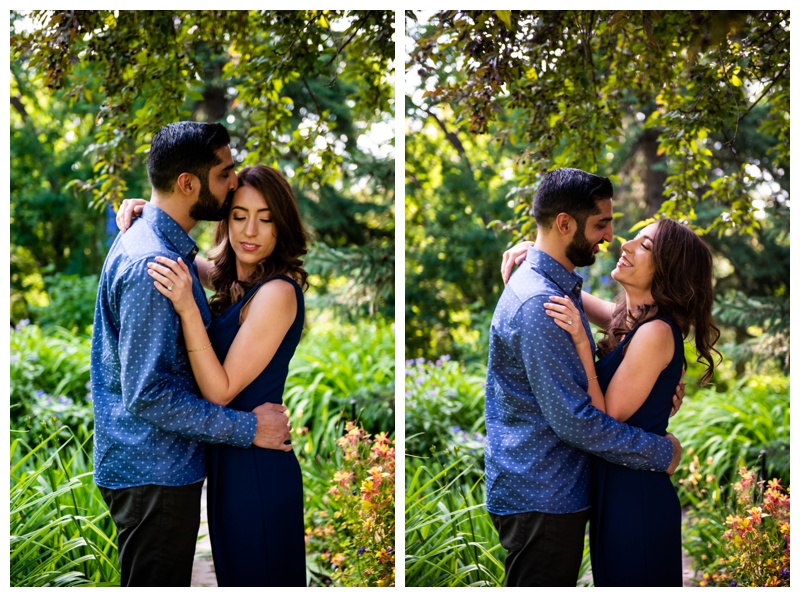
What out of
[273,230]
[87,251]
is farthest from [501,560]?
[87,251]

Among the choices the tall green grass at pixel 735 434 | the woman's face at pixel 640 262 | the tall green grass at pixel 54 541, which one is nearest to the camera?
the woman's face at pixel 640 262

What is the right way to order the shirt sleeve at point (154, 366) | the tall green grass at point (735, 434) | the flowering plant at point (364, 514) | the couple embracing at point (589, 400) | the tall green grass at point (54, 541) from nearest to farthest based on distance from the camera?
the shirt sleeve at point (154, 366) → the couple embracing at point (589, 400) → the tall green grass at point (54, 541) → the flowering plant at point (364, 514) → the tall green grass at point (735, 434)

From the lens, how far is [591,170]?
2787 millimetres

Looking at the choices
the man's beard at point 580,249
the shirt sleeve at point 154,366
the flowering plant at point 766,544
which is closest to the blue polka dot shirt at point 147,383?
the shirt sleeve at point 154,366

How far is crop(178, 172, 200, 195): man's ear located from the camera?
1.99 metres

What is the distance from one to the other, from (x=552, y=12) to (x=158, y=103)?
1417mm

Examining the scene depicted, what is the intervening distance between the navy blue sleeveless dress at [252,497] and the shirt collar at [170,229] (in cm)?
20

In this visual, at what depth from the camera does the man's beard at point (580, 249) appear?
2.04 meters

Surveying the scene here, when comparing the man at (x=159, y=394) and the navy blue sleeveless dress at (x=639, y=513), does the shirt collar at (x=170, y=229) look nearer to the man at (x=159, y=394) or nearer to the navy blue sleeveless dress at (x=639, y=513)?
the man at (x=159, y=394)

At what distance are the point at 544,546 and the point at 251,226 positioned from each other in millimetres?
1142

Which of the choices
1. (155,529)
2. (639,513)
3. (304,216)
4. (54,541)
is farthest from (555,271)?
(304,216)

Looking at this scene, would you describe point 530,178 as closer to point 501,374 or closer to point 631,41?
point 631,41

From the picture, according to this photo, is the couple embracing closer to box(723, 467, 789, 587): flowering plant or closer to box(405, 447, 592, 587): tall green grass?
box(405, 447, 592, 587): tall green grass

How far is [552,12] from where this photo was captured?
259 cm
